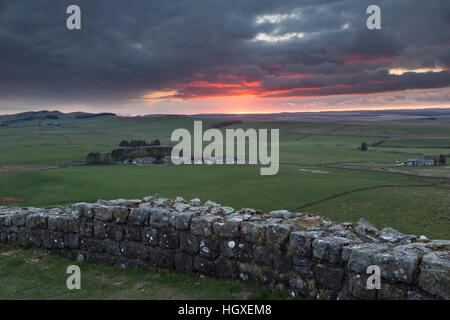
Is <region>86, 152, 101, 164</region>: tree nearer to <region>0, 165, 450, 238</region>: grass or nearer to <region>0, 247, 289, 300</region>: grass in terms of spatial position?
<region>0, 165, 450, 238</region>: grass

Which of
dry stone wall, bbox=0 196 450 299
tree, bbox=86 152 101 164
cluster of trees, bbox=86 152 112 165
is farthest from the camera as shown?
cluster of trees, bbox=86 152 112 165

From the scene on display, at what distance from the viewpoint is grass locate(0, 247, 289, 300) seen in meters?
7.57

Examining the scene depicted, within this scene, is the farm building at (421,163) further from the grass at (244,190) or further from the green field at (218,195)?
the grass at (244,190)

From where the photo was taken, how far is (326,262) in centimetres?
686

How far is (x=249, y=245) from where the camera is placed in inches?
312

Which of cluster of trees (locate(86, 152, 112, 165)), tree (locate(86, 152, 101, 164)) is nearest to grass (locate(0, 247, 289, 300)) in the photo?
cluster of trees (locate(86, 152, 112, 165))

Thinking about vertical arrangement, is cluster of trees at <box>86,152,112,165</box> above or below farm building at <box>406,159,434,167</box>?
above

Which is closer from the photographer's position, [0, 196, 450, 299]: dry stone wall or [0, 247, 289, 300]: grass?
[0, 196, 450, 299]: dry stone wall

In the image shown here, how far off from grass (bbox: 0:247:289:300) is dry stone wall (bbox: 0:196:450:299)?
0.30m

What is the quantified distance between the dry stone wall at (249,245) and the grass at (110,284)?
0.30 m

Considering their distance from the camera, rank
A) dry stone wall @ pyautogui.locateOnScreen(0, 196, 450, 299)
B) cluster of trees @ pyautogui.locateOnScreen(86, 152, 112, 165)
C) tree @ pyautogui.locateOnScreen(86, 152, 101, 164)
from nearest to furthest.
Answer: dry stone wall @ pyautogui.locateOnScreen(0, 196, 450, 299) → tree @ pyautogui.locateOnScreen(86, 152, 101, 164) → cluster of trees @ pyautogui.locateOnScreen(86, 152, 112, 165)

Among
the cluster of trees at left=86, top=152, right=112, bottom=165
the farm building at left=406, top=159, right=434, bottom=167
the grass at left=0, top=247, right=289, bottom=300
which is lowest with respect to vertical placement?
the farm building at left=406, top=159, right=434, bottom=167

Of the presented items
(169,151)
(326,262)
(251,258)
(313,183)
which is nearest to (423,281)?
(326,262)

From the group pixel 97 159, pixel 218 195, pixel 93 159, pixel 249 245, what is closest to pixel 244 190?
pixel 218 195
